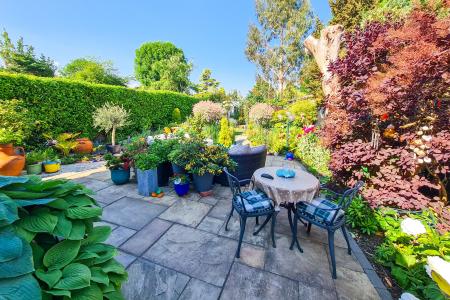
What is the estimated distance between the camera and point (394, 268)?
2.02 metres

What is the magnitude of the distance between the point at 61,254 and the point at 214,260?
5.34 ft

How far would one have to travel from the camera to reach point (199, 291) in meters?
1.76

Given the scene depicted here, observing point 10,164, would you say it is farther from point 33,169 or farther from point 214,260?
point 214,260

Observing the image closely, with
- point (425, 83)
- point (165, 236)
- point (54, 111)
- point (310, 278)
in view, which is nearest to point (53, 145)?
point (54, 111)

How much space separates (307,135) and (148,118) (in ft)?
25.1

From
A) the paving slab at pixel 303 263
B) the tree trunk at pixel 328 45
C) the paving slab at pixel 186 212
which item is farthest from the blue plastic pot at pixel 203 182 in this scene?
the tree trunk at pixel 328 45

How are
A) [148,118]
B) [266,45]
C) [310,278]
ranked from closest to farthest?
[310,278]
[148,118]
[266,45]

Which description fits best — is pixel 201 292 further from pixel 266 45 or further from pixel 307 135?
pixel 266 45

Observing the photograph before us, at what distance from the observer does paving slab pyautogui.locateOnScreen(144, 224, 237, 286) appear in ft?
6.46

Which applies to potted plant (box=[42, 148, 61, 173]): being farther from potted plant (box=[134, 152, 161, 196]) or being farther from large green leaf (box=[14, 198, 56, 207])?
large green leaf (box=[14, 198, 56, 207])

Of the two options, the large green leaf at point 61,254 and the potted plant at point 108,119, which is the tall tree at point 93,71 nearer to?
the potted plant at point 108,119

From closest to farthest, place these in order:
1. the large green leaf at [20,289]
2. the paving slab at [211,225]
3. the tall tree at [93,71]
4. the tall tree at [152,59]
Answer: the large green leaf at [20,289], the paving slab at [211,225], the tall tree at [93,71], the tall tree at [152,59]

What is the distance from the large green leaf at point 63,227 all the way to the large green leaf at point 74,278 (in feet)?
0.43

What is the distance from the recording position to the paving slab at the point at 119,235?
7.68 feet
